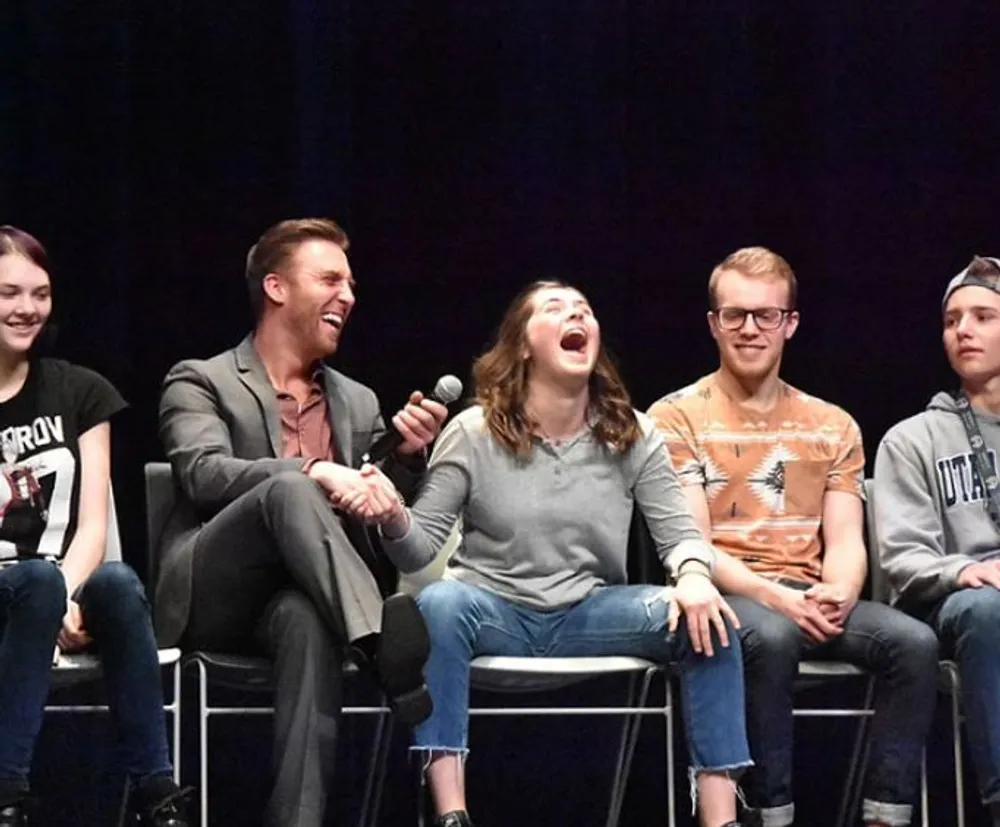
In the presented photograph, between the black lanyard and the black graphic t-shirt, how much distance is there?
174cm

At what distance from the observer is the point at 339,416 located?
3652mm

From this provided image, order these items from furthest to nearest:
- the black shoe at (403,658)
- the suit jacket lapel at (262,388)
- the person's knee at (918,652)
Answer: the suit jacket lapel at (262,388) → the person's knee at (918,652) → the black shoe at (403,658)

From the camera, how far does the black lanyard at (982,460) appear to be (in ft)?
12.0

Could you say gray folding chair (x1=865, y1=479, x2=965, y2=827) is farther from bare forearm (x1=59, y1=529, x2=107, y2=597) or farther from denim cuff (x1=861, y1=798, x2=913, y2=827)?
bare forearm (x1=59, y1=529, x2=107, y2=597)

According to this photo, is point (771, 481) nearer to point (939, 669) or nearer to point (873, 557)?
point (873, 557)

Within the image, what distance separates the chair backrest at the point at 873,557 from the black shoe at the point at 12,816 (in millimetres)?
1754

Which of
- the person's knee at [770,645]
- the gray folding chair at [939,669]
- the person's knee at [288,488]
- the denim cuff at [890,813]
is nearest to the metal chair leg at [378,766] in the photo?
the person's knee at [288,488]

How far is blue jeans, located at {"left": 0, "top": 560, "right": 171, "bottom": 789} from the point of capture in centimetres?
290

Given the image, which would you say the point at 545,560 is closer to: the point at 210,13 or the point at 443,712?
the point at 443,712

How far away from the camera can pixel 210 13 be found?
4.16m

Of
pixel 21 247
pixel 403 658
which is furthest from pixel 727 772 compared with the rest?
pixel 21 247

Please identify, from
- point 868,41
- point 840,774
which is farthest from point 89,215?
point 840,774

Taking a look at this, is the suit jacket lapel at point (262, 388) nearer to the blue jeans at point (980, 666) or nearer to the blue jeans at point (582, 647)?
the blue jeans at point (582, 647)

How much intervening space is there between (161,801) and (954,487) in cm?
171
